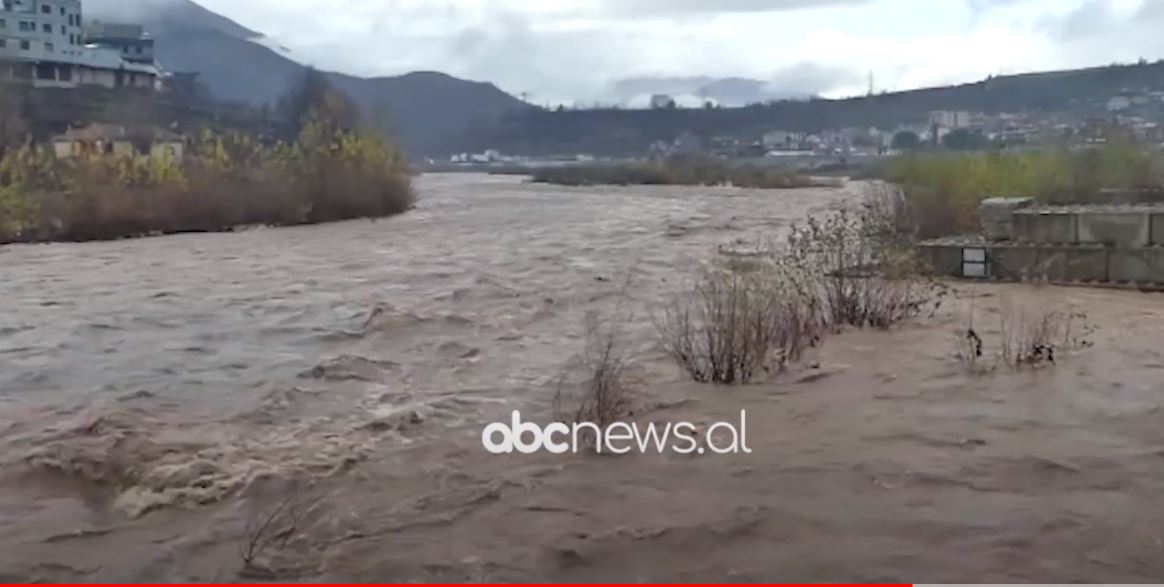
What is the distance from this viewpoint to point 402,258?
23.8 meters

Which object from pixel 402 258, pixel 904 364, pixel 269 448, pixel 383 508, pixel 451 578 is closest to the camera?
pixel 451 578

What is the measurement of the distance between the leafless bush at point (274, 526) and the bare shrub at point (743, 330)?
4.09m

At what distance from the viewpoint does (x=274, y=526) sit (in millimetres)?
6406

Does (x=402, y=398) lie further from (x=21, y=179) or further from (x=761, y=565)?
(x=21, y=179)

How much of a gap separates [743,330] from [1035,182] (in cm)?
1456

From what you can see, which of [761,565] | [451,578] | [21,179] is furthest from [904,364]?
[21,179]

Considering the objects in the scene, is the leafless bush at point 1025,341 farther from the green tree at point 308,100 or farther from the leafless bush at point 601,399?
the green tree at point 308,100

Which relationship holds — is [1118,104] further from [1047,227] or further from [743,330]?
[743,330]

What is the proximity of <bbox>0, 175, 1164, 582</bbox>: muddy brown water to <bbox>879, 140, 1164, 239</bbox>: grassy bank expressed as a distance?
18.2 ft

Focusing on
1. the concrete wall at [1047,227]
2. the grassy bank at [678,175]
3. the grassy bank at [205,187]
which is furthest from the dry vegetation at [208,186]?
the grassy bank at [678,175]

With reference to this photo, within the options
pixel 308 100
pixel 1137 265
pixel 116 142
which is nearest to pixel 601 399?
pixel 1137 265

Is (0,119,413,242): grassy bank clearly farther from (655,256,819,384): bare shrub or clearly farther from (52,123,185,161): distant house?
(655,256,819,384): bare shrub

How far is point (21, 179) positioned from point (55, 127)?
1440 inches

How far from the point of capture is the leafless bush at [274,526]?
6008mm
